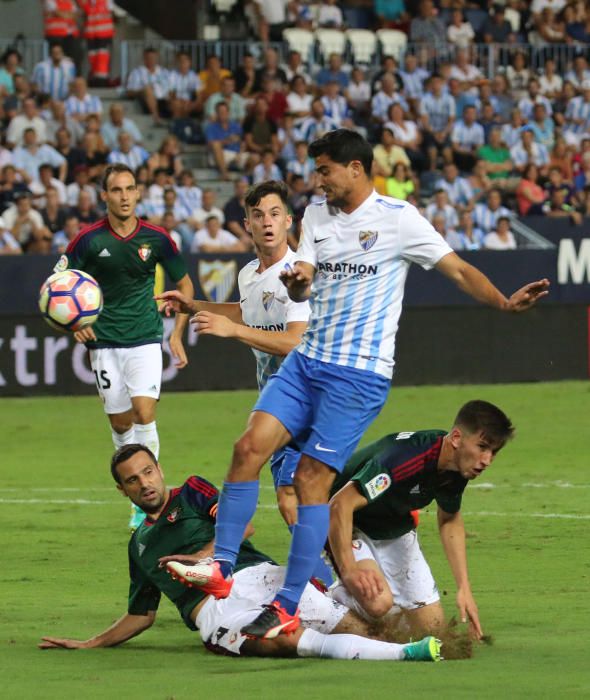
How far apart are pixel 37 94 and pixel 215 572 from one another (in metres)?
16.7

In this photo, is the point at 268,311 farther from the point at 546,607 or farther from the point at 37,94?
the point at 37,94

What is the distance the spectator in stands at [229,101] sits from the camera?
77.4 feet

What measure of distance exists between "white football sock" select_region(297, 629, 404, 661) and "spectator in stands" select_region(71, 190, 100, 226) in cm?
1376

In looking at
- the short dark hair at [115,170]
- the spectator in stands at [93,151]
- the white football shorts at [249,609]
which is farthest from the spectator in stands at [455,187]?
the white football shorts at [249,609]

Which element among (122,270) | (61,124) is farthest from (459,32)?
(122,270)

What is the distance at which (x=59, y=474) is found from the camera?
1353cm

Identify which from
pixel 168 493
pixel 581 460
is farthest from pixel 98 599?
pixel 581 460

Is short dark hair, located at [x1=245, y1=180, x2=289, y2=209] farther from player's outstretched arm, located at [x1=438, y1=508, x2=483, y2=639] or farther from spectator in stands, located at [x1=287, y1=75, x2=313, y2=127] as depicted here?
spectator in stands, located at [x1=287, y1=75, x2=313, y2=127]

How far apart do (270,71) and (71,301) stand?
1446cm

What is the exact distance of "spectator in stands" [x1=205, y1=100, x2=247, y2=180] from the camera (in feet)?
76.0

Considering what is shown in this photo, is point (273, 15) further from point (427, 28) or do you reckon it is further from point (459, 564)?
point (459, 564)

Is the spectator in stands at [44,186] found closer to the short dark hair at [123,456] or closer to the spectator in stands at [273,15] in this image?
the spectator in stands at [273,15]

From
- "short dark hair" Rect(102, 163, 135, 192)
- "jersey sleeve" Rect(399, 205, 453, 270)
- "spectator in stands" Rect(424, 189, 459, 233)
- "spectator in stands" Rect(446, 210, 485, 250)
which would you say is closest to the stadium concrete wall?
"spectator in stands" Rect(446, 210, 485, 250)

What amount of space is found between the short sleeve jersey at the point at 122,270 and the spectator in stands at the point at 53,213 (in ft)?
27.2
